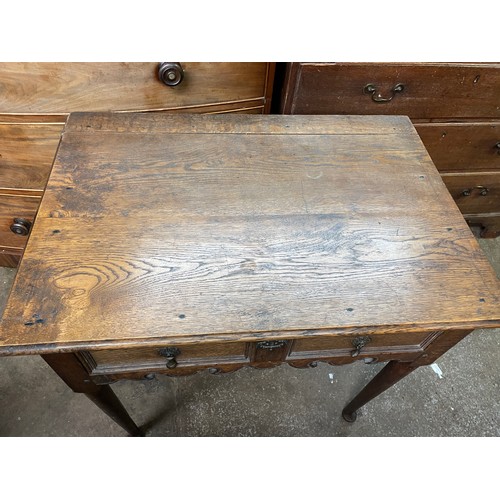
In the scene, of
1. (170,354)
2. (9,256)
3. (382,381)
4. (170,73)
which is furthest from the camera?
(9,256)

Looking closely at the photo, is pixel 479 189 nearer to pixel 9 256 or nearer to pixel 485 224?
pixel 485 224

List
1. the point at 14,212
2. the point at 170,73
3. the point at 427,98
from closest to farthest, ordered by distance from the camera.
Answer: the point at 170,73 → the point at 427,98 → the point at 14,212

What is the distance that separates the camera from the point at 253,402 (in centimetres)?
147

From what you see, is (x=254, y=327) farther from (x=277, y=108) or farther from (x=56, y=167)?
(x=277, y=108)

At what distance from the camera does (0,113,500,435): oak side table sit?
28.1 inches

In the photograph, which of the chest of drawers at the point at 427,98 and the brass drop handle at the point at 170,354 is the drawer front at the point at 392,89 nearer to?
the chest of drawers at the point at 427,98

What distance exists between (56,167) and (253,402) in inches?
44.6

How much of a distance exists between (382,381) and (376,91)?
97 cm

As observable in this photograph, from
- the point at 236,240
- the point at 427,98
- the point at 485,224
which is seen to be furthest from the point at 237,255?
the point at 485,224

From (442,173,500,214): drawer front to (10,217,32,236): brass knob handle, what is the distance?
182cm

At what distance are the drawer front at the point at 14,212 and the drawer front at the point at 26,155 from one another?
0.04 meters

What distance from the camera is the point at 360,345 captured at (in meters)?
0.87

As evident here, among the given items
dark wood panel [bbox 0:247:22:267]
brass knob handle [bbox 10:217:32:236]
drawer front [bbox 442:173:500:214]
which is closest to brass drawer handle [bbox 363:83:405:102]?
drawer front [bbox 442:173:500:214]

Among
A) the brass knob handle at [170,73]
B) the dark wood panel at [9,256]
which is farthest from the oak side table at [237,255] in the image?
the dark wood panel at [9,256]
